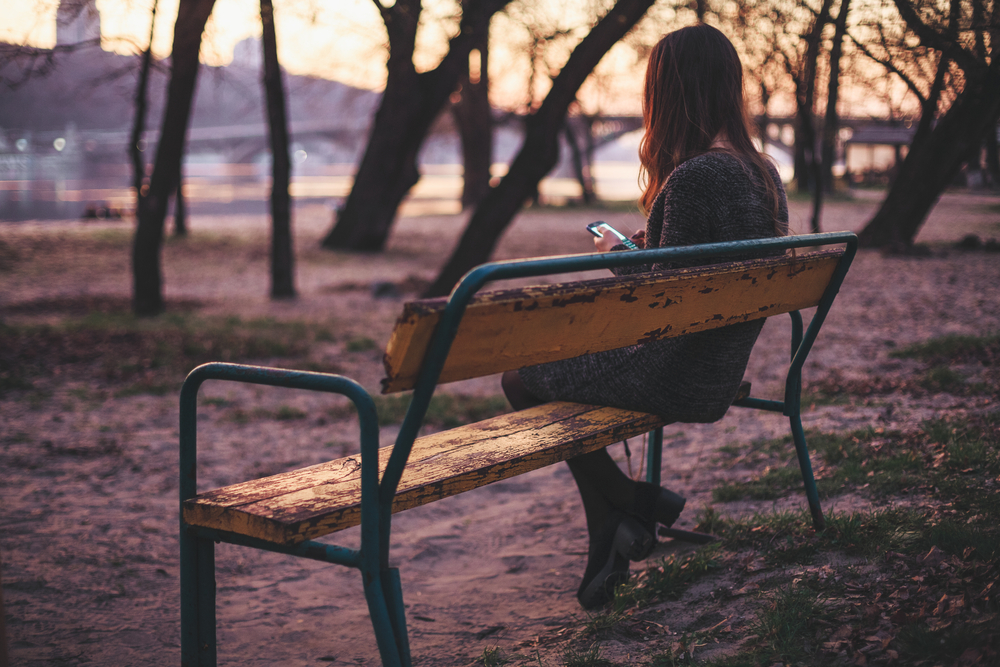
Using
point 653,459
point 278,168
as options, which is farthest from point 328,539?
point 278,168

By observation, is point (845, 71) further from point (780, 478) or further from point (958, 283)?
point (780, 478)

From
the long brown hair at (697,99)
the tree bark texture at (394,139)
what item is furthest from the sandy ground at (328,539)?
the tree bark texture at (394,139)

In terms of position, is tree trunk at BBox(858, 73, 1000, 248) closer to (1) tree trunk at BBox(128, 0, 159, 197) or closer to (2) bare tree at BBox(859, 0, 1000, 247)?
(2) bare tree at BBox(859, 0, 1000, 247)

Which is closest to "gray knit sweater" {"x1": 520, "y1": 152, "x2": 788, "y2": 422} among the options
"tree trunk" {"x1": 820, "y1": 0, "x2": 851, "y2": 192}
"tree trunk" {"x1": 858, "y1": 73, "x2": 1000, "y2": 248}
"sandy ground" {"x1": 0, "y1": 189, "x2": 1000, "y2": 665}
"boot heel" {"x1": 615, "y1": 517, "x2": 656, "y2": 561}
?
"boot heel" {"x1": 615, "y1": 517, "x2": 656, "y2": 561}

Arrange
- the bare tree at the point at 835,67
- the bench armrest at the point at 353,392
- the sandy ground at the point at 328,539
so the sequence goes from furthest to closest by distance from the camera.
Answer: the bare tree at the point at 835,67 < the sandy ground at the point at 328,539 < the bench armrest at the point at 353,392

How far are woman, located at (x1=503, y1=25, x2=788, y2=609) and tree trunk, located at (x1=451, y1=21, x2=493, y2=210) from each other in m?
20.4

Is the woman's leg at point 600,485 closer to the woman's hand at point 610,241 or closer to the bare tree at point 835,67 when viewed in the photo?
the woman's hand at point 610,241

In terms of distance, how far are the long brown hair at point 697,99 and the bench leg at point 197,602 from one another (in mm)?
1618

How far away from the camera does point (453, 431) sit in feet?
7.89

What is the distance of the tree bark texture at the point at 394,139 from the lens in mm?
13688

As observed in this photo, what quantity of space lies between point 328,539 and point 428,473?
1.91 m

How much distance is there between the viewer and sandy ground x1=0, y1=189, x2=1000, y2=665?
264 centimetres

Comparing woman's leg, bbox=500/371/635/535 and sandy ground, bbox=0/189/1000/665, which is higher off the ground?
woman's leg, bbox=500/371/635/535

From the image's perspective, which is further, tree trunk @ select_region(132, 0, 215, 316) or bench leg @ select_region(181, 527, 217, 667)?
tree trunk @ select_region(132, 0, 215, 316)
